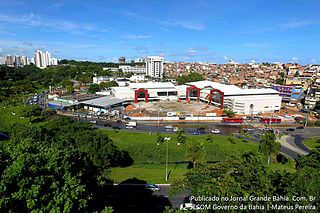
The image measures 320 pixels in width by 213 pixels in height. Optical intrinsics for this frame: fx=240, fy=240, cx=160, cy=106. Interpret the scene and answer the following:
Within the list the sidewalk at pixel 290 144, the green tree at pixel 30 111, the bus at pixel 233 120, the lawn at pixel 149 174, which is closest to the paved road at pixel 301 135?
the sidewalk at pixel 290 144

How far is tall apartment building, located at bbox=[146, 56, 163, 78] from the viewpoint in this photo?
114 meters

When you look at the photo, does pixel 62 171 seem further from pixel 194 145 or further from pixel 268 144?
pixel 268 144

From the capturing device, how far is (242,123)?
42.2 meters

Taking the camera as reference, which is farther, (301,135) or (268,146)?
(301,135)

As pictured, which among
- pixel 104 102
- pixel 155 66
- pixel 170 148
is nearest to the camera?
pixel 170 148

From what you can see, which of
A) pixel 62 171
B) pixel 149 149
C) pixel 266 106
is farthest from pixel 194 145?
pixel 266 106

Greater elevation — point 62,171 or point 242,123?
point 62,171

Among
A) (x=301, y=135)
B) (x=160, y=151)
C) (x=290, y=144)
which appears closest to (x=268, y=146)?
(x=290, y=144)

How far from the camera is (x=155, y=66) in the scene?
115 meters

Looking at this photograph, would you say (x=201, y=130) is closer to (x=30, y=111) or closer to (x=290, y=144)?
(x=290, y=144)

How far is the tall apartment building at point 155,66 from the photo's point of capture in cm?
11431

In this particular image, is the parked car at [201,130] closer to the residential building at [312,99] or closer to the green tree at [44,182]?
the green tree at [44,182]

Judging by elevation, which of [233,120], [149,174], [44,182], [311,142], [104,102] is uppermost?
[44,182]

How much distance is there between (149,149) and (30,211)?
20235 mm
